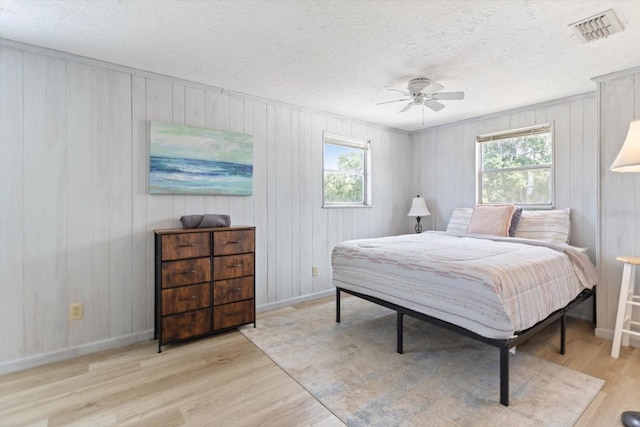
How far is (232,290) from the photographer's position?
2896 millimetres

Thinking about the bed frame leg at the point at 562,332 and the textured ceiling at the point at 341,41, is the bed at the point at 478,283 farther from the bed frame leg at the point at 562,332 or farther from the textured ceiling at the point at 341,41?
the textured ceiling at the point at 341,41

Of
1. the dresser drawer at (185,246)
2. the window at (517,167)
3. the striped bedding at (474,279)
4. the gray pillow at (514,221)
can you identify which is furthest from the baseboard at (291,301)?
the window at (517,167)

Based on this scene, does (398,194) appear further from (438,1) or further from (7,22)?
(7,22)

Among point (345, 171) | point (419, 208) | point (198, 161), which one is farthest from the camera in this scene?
point (419, 208)

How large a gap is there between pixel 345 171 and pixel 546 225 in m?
2.45

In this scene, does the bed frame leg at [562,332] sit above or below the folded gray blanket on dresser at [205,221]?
below

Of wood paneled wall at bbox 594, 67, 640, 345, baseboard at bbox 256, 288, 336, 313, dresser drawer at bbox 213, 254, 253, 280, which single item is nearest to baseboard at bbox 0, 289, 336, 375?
dresser drawer at bbox 213, 254, 253, 280

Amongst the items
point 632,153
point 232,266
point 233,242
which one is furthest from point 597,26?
point 232,266

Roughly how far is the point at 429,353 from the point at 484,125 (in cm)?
316

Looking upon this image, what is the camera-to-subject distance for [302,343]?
106 inches

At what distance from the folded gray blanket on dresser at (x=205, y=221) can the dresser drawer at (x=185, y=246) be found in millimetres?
201

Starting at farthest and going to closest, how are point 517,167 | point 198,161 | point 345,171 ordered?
1. point 345,171
2. point 517,167
3. point 198,161

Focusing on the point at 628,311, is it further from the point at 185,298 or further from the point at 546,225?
the point at 185,298

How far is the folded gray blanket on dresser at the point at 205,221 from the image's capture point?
284cm
